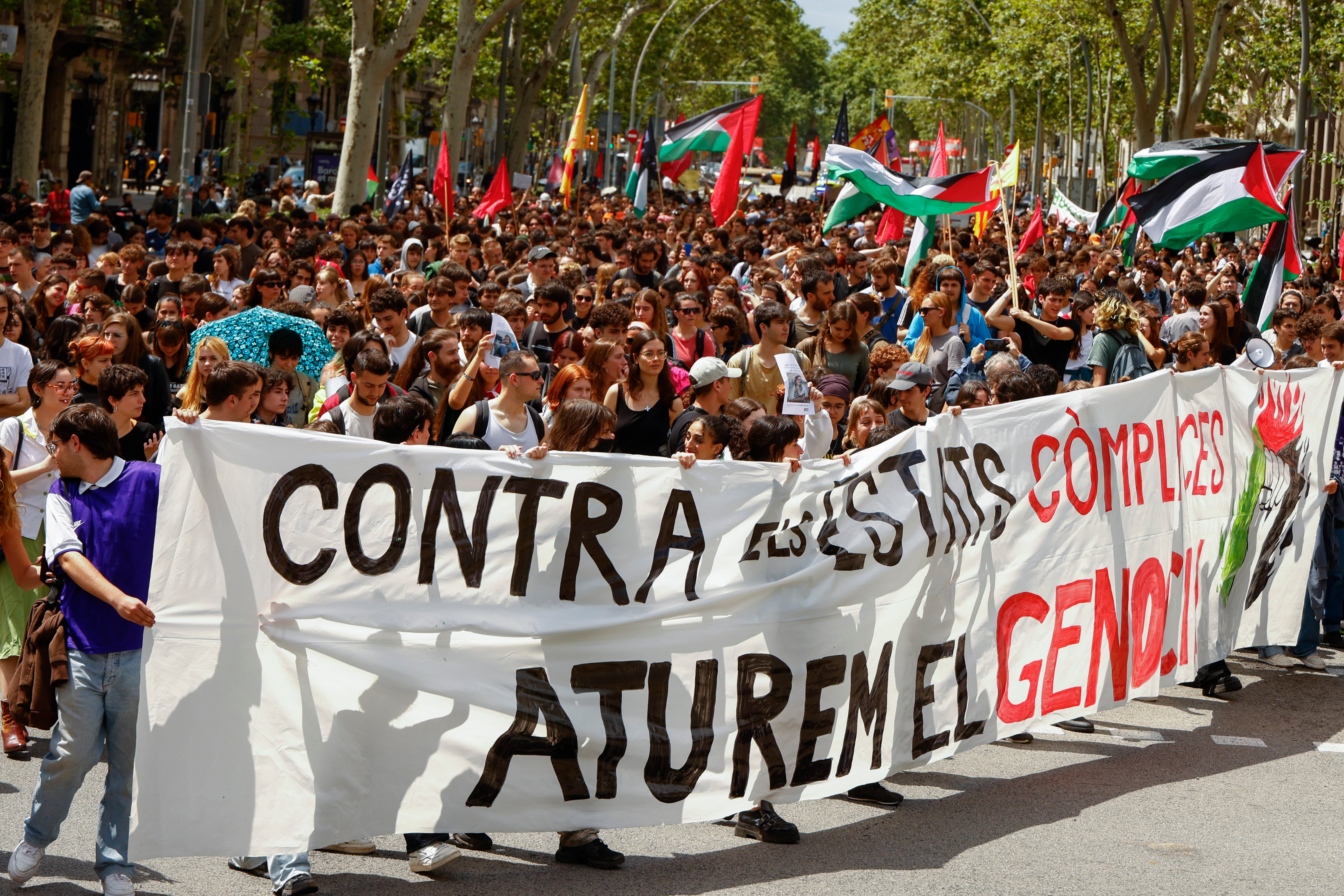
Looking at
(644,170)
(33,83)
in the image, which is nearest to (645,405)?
(644,170)

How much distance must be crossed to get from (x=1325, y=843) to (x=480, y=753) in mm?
3046

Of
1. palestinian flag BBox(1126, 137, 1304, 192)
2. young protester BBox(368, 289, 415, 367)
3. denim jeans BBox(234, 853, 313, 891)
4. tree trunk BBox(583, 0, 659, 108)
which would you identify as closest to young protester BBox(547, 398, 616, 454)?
denim jeans BBox(234, 853, 313, 891)

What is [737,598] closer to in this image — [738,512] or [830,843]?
[738,512]

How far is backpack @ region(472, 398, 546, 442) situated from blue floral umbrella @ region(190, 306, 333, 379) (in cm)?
179

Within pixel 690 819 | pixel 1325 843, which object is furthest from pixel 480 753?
pixel 1325 843

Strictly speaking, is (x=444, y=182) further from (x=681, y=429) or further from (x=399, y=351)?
(x=681, y=429)

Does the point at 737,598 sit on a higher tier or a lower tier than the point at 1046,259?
lower

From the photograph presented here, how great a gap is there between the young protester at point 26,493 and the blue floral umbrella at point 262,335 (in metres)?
1.81

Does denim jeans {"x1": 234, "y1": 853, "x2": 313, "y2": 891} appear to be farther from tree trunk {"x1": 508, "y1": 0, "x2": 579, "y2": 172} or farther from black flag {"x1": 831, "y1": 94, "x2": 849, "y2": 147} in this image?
tree trunk {"x1": 508, "y1": 0, "x2": 579, "y2": 172}

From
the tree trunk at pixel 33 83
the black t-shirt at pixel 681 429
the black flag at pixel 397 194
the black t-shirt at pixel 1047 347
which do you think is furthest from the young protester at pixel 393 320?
the tree trunk at pixel 33 83

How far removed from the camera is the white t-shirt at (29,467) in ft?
20.2

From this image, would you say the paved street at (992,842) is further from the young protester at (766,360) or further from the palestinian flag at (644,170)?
the palestinian flag at (644,170)

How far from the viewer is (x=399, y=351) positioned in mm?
9039

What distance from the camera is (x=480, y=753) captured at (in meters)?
4.93
